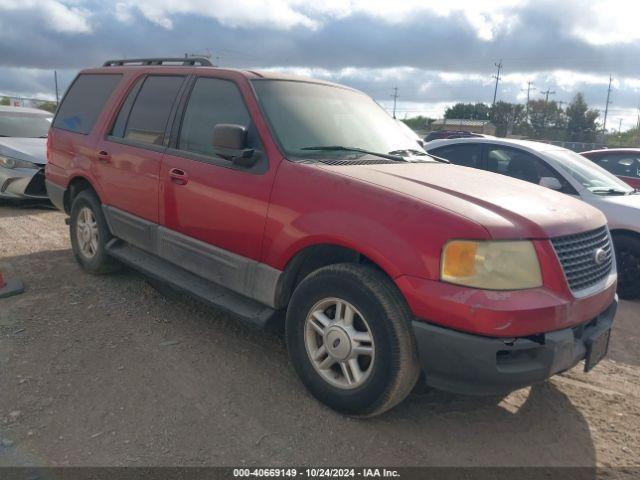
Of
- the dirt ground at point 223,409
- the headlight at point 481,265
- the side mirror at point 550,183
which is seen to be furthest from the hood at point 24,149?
the headlight at point 481,265

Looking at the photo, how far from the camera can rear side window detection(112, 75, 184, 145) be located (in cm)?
432

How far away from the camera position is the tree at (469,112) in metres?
80.4

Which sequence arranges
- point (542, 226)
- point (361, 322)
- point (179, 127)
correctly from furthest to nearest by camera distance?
point (179, 127), point (361, 322), point (542, 226)

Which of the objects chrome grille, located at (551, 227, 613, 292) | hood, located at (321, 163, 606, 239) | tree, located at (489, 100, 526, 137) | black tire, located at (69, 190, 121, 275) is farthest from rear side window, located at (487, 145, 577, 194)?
tree, located at (489, 100, 526, 137)

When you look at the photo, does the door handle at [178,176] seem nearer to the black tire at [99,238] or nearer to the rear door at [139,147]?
the rear door at [139,147]

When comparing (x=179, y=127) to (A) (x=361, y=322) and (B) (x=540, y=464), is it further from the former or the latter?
(B) (x=540, y=464)

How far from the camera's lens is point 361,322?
9.88ft

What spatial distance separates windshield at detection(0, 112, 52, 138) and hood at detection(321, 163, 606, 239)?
795 centimetres

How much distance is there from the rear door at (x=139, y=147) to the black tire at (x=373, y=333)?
69.7 inches

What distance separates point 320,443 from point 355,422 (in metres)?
0.28

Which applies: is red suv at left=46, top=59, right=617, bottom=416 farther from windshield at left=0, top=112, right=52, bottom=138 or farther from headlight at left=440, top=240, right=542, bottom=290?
windshield at left=0, top=112, right=52, bottom=138

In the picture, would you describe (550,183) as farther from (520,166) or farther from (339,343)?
(339,343)

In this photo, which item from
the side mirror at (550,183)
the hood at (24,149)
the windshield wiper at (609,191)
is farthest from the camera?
the hood at (24,149)

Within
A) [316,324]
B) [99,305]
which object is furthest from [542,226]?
[99,305]
